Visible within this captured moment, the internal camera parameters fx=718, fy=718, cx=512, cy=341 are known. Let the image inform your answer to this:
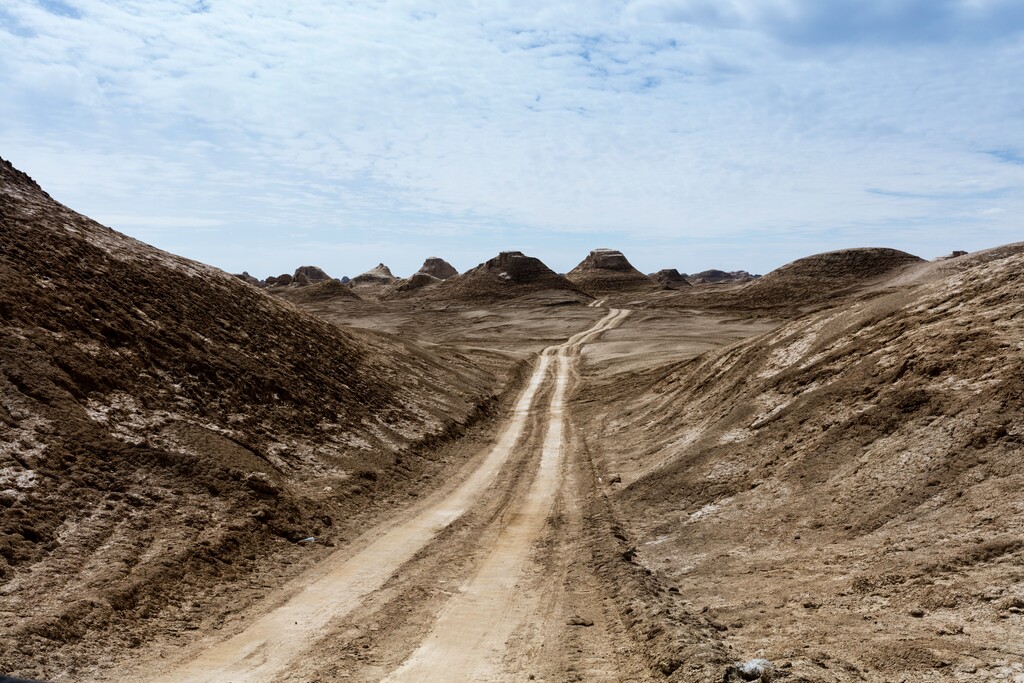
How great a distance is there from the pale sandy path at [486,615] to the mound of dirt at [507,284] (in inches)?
3044

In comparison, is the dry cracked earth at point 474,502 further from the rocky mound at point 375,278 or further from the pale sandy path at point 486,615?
the rocky mound at point 375,278

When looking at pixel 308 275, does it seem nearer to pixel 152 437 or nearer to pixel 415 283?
pixel 415 283

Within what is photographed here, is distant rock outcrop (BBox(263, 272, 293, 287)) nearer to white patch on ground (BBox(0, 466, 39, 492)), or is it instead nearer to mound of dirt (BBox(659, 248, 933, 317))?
mound of dirt (BBox(659, 248, 933, 317))

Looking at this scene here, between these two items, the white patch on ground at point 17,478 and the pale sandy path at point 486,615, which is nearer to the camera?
the pale sandy path at point 486,615

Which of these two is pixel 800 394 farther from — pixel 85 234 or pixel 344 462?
pixel 85 234

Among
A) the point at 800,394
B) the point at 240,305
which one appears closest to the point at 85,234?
the point at 240,305

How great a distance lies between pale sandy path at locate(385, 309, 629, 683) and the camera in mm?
8586

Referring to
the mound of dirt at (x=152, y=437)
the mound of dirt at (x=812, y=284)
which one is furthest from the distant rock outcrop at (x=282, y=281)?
the mound of dirt at (x=152, y=437)

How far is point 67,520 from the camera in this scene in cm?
1206

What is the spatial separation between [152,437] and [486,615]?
929cm

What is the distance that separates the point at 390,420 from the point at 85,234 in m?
12.4

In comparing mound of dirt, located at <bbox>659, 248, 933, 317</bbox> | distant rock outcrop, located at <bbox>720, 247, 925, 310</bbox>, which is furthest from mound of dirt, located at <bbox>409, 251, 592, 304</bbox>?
distant rock outcrop, located at <bbox>720, 247, 925, 310</bbox>

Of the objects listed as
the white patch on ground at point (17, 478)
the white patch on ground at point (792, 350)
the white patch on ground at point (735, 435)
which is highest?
the white patch on ground at point (792, 350)

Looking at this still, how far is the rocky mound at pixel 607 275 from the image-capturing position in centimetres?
10988
